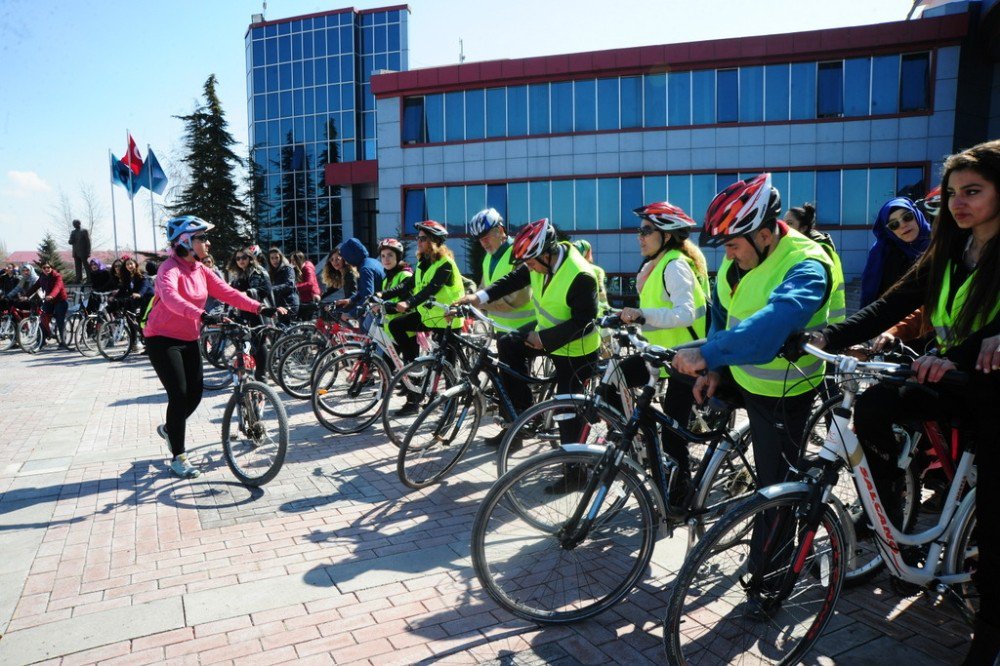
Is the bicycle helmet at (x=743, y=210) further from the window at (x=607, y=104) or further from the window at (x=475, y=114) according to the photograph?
the window at (x=475, y=114)

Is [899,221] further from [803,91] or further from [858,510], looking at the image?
[803,91]

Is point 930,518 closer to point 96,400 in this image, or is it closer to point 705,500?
point 705,500

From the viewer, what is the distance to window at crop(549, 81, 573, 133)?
28.0m

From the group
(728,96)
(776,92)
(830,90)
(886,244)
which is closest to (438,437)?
(886,244)

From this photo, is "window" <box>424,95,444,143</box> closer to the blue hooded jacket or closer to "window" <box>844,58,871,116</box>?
"window" <box>844,58,871,116</box>

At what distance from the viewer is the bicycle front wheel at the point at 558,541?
3211mm

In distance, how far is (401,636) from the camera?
3252 mm

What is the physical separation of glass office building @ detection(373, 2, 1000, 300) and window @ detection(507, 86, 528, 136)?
0.06 meters

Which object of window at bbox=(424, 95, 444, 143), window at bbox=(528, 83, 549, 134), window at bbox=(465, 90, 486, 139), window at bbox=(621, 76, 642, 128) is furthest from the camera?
window at bbox=(424, 95, 444, 143)

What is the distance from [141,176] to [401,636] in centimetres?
2851

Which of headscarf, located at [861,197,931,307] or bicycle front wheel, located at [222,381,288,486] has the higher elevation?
headscarf, located at [861,197,931,307]

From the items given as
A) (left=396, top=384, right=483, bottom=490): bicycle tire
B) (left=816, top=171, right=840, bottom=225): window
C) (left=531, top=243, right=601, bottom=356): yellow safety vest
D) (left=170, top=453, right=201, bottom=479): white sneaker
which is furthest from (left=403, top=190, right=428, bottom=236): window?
(left=531, top=243, right=601, bottom=356): yellow safety vest

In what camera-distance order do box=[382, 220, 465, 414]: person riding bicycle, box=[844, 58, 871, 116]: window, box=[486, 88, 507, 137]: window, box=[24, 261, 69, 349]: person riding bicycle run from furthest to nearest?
box=[486, 88, 507, 137]: window, box=[844, 58, 871, 116]: window, box=[24, 261, 69, 349]: person riding bicycle, box=[382, 220, 465, 414]: person riding bicycle

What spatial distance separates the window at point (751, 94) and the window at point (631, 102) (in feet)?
12.5
